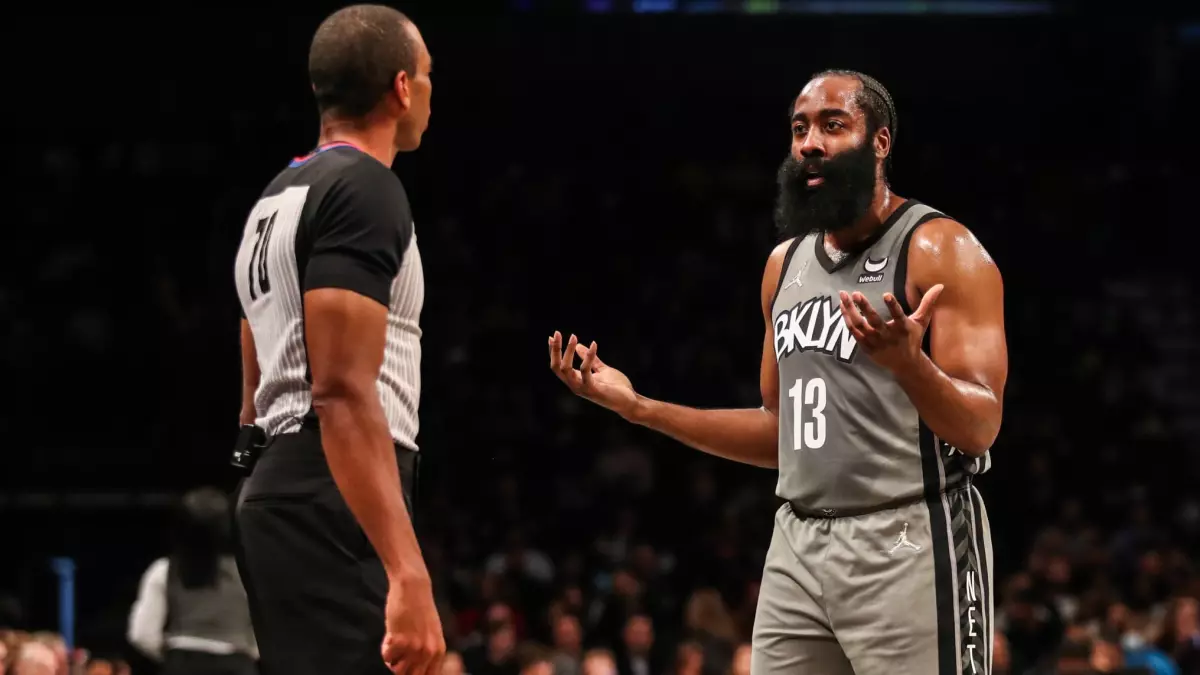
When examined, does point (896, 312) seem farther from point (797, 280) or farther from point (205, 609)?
point (205, 609)

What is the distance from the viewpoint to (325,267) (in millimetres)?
2883

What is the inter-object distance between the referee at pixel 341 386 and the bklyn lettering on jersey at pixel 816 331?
1.30 meters

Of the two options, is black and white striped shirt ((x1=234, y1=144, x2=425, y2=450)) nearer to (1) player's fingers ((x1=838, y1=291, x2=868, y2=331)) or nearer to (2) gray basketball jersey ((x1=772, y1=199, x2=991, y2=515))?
(1) player's fingers ((x1=838, y1=291, x2=868, y2=331))

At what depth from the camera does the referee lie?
9.32 ft

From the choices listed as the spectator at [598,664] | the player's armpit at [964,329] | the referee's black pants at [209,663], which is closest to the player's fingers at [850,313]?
the player's armpit at [964,329]

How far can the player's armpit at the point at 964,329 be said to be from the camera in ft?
12.2

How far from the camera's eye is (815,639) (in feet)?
12.9

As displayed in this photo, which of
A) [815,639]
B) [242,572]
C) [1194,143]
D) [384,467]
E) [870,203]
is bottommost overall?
[815,639]

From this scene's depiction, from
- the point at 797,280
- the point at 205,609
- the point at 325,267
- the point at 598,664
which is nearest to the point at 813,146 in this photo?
the point at 797,280

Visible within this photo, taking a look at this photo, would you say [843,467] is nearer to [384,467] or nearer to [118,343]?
[384,467]

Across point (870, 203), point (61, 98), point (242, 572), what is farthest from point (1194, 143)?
point (242, 572)

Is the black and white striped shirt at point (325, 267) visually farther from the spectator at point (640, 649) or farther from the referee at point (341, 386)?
the spectator at point (640, 649)

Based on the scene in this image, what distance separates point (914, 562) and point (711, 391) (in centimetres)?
1054

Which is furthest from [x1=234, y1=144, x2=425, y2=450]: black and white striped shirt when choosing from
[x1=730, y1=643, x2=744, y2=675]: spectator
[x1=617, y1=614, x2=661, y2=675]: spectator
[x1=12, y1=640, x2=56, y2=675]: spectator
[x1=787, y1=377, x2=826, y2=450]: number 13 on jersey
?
[x1=617, y1=614, x2=661, y2=675]: spectator
